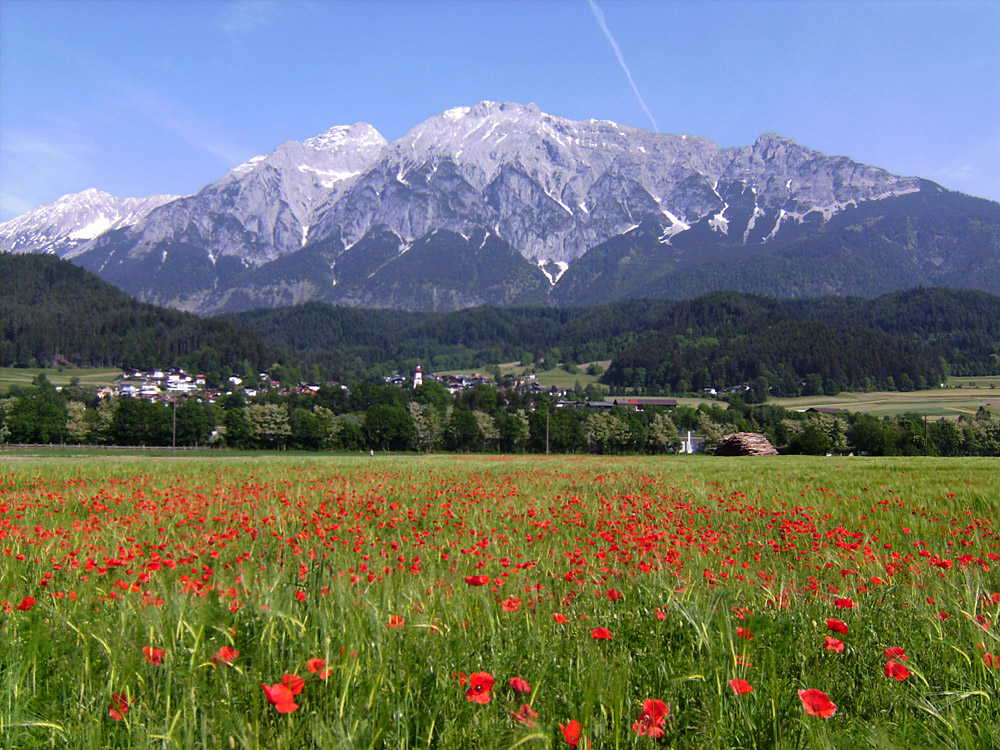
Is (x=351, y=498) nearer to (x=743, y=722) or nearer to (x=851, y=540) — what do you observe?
(x=851, y=540)

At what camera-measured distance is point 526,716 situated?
2.37m

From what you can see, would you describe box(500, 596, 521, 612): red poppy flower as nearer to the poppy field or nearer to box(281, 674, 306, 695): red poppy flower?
the poppy field

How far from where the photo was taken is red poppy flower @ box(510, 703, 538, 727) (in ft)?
6.97

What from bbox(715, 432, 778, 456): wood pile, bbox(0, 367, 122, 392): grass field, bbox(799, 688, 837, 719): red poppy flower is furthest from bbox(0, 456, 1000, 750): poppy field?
bbox(0, 367, 122, 392): grass field

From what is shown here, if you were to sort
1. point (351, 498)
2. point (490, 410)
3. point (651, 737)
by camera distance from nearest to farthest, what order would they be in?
point (651, 737), point (351, 498), point (490, 410)

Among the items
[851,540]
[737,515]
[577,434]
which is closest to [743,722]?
[851,540]

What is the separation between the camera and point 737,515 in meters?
9.66

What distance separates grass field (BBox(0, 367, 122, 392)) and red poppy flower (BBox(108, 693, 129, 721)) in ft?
607

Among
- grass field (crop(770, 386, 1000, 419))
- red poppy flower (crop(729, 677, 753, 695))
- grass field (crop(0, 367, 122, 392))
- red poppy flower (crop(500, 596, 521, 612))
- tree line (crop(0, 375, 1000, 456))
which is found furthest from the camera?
grass field (crop(0, 367, 122, 392))

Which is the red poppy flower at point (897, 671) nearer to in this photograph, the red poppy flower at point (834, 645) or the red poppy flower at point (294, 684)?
the red poppy flower at point (834, 645)

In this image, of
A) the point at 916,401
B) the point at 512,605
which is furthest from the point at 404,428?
the point at 916,401

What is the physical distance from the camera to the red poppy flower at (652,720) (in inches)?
90.4

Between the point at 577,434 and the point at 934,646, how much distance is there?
108m

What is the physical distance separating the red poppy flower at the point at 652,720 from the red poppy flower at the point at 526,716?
0.42m
